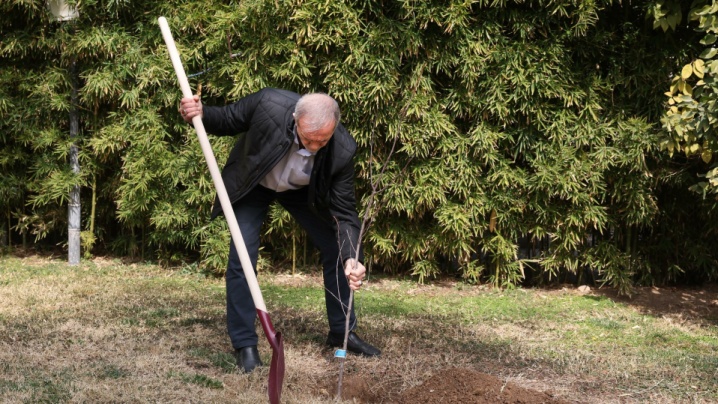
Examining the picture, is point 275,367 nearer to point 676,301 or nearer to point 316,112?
point 316,112

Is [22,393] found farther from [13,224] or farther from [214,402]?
[13,224]

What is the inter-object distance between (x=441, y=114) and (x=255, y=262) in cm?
235

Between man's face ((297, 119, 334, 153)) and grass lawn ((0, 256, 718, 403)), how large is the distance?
3.63 feet

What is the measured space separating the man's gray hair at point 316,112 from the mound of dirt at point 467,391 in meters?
1.25

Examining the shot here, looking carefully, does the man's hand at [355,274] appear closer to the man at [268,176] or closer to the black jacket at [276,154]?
the man at [268,176]

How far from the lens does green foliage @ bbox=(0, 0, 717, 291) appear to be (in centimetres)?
570

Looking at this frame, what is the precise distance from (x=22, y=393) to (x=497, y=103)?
12.2ft

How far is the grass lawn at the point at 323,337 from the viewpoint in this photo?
12.0ft

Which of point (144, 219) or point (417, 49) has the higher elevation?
point (417, 49)

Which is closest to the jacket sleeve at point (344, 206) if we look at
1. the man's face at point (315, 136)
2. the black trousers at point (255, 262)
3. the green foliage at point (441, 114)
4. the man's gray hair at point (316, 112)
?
the black trousers at point (255, 262)

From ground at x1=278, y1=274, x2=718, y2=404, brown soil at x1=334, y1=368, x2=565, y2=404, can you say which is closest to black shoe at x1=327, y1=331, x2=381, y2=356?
ground at x1=278, y1=274, x2=718, y2=404

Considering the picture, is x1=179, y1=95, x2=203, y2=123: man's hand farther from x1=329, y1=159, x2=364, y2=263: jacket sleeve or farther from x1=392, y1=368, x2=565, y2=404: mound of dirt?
x1=392, y1=368, x2=565, y2=404: mound of dirt

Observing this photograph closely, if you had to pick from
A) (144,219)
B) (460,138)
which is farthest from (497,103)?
(144,219)

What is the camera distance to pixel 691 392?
3.75m
